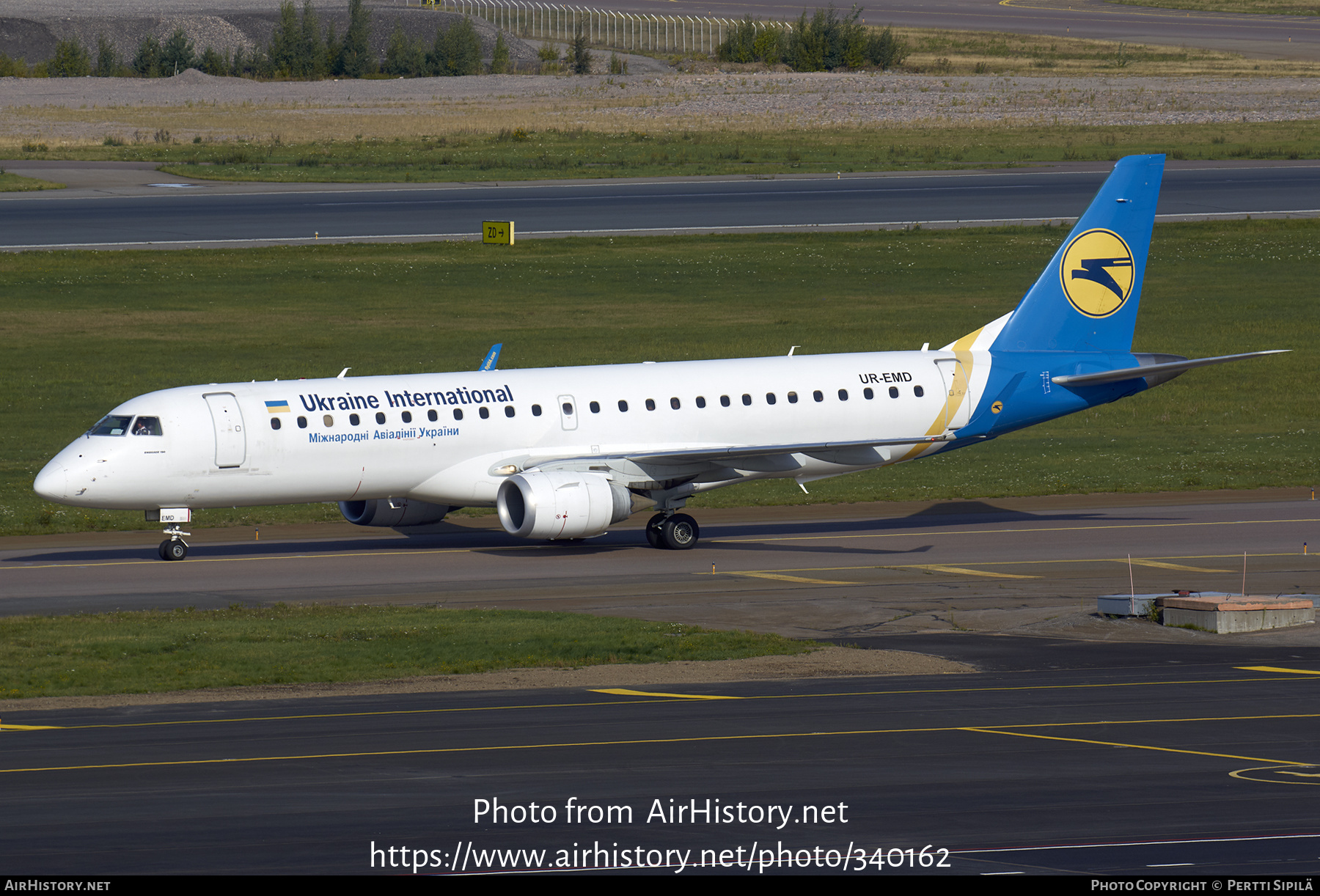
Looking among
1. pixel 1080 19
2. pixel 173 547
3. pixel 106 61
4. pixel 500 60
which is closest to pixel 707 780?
pixel 173 547

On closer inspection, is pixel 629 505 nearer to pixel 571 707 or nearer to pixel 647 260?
pixel 571 707

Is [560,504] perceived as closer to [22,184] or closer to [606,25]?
[22,184]

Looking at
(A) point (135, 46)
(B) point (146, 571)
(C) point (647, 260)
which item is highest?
(A) point (135, 46)

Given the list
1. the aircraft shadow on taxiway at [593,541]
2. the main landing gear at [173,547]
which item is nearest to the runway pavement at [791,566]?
the aircraft shadow on taxiway at [593,541]

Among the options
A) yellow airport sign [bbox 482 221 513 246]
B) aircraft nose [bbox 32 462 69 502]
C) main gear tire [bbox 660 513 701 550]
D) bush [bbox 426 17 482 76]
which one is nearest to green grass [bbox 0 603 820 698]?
aircraft nose [bbox 32 462 69 502]

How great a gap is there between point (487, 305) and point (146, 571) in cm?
3452

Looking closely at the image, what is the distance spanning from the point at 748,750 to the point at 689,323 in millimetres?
45896

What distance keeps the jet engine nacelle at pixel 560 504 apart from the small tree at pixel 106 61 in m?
124

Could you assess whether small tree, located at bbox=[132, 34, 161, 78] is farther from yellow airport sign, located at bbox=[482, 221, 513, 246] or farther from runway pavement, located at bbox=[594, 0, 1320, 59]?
yellow airport sign, located at bbox=[482, 221, 513, 246]

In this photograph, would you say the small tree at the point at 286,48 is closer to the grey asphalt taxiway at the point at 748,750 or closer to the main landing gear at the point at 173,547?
the main landing gear at the point at 173,547

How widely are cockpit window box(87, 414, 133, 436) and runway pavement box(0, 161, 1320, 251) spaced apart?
140 ft

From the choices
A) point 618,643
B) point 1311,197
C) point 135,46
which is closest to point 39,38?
point 135,46

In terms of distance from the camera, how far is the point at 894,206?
88.6 m

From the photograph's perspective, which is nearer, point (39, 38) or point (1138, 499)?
point (1138, 499)
